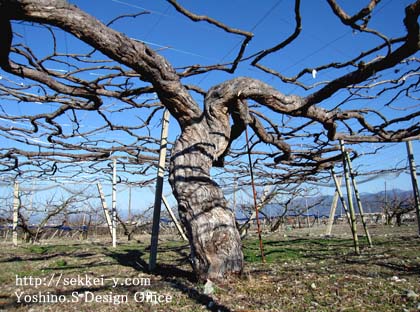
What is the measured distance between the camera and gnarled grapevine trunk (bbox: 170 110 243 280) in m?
2.75

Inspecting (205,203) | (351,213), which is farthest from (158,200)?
(351,213)

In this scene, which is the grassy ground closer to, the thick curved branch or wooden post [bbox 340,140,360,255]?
wooden post [bbox 340,140,360,255]

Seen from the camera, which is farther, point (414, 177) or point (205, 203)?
point (414, 177)

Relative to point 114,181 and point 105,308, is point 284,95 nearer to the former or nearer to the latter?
point 105,308

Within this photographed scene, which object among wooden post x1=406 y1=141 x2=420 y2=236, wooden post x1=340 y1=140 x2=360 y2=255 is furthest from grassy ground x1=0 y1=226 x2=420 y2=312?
wooden post x1=406 y1=141 x2=420 y2=236

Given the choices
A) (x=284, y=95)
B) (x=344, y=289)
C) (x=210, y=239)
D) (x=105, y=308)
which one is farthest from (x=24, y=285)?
(x=284, y=95)

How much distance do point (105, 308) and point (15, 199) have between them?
7317 mm

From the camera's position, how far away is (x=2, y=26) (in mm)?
2318

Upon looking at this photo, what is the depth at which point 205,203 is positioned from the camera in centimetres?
293

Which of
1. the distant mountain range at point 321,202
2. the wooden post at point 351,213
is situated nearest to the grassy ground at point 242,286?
the wooden post at point 351,213

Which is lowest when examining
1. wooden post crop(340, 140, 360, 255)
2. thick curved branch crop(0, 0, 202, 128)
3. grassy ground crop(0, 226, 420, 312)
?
grassy ground crop(0, 226, 420, 312)

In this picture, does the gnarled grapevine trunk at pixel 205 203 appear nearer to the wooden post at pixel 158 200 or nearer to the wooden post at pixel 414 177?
the wooden post at pixel 158 200

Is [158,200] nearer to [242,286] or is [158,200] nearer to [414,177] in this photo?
[242,286]

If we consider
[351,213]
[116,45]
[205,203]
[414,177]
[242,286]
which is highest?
[116,45]
